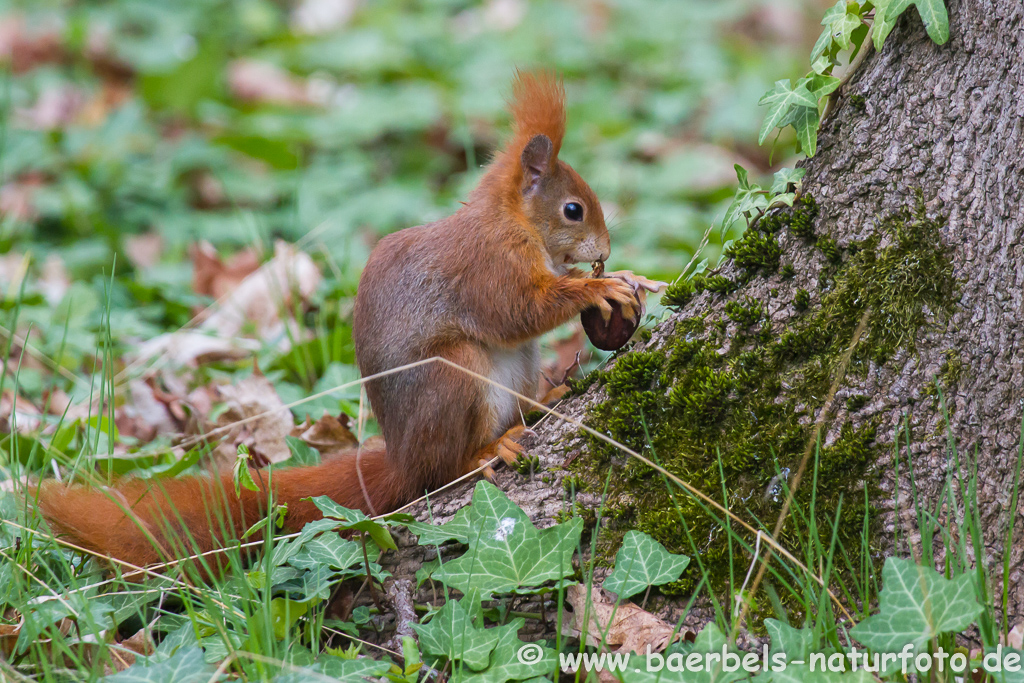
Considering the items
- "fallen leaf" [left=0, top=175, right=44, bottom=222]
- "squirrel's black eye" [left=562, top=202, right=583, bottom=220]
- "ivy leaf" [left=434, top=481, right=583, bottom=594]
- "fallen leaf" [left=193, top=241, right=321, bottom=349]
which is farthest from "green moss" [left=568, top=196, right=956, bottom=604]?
"fallen leaf" [left=0, top=175, right=44, bottom=222]

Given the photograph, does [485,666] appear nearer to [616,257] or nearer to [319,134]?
[616,257]

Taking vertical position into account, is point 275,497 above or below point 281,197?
below

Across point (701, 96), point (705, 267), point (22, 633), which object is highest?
point (701, 96)

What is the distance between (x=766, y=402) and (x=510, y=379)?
0.63 metres

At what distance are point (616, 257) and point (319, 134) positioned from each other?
202 centimetres

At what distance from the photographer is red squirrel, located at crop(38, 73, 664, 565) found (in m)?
1.66

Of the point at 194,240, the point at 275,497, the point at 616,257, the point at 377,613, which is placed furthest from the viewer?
the point at 194,240

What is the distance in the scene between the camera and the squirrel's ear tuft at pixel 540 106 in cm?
205

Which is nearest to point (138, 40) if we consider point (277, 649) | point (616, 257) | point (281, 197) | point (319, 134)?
point (319, 134)

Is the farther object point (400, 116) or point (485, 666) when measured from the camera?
point (400, 116)

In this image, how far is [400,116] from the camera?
4738 mm

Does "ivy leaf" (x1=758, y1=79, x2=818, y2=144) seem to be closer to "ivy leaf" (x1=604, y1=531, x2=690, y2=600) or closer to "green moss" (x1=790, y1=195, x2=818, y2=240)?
"green moss" (x1=790, y1=195, x2=818, y2=240)

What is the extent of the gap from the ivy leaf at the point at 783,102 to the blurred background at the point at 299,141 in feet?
3.39

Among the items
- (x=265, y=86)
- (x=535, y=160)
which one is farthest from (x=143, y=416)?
(x=265, y=86)
